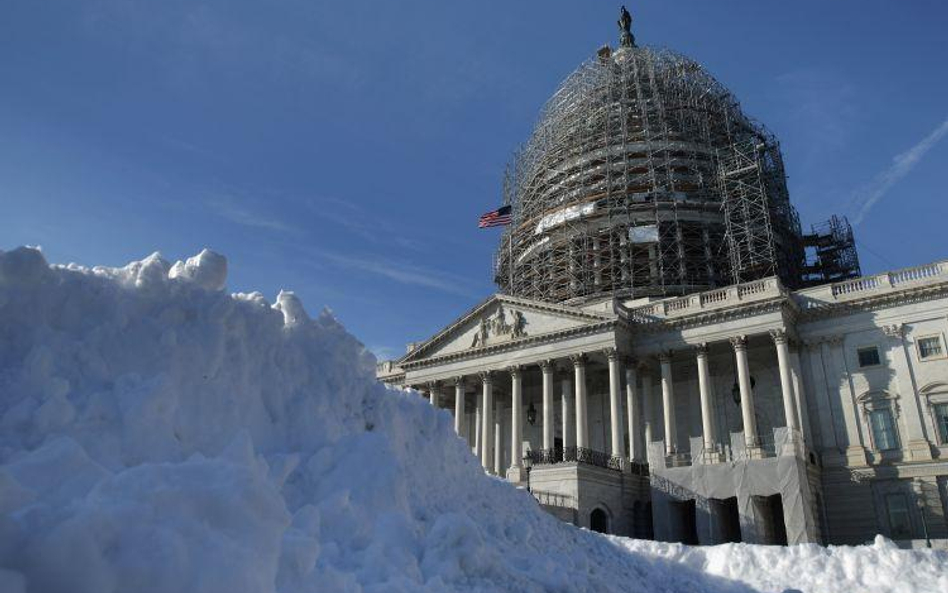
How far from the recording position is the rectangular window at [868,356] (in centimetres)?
3694

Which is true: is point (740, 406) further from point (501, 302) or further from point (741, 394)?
point (501, 302)

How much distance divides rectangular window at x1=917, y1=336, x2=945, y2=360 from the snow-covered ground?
20.2 metres

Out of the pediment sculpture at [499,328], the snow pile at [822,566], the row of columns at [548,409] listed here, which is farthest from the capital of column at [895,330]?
the snow pile at [822,566]

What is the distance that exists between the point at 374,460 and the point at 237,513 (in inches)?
188

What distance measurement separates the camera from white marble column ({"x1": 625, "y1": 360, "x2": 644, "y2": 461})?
3991 centimetres

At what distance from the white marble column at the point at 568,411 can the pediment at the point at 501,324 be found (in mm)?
3405

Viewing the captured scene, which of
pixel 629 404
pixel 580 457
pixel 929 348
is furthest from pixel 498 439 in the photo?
pixel 929 348

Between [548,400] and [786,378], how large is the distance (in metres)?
12.2

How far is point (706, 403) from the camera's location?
3791cm

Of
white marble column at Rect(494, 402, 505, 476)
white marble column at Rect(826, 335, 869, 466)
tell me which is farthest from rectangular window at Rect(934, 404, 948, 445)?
white marble column at Rect(494, 402, 505, 476)

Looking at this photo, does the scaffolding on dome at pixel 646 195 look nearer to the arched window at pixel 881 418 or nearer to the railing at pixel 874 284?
the railing at pixel 874 284

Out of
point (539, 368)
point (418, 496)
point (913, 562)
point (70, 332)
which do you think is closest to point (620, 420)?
point (539, 368)

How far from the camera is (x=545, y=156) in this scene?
201 ft

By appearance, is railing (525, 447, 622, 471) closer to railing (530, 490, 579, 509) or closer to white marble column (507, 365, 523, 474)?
railing (530, 490, 579, 509)
